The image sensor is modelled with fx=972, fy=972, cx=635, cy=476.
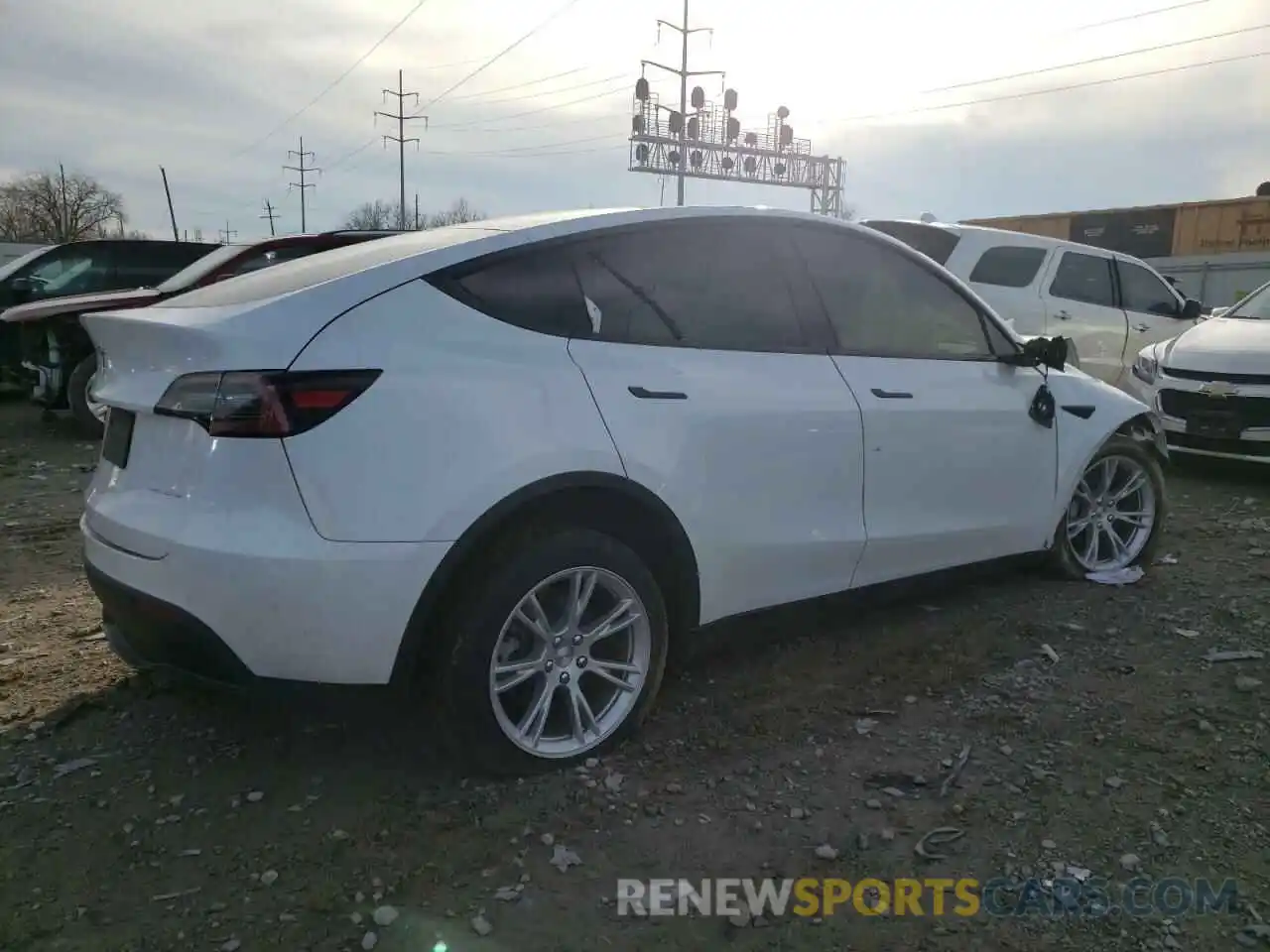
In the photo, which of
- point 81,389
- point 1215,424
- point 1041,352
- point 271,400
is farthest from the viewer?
point 81,389

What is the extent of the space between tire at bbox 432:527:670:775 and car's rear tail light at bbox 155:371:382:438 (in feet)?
1.92

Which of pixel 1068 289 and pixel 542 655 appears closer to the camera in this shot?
pixel 542 655

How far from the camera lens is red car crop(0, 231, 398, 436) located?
26.5ft

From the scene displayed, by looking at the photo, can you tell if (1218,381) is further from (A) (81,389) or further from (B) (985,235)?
(A) (81,389)

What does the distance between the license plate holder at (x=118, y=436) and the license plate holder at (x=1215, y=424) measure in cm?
704

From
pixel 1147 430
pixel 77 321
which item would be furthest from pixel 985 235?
pixel 77 321

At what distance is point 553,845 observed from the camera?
8.25 ft

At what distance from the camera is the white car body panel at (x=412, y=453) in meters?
2.39

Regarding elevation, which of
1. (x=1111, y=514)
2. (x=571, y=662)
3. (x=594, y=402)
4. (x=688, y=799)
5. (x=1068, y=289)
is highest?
(x=1068, y=289)

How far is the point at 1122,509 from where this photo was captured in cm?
478

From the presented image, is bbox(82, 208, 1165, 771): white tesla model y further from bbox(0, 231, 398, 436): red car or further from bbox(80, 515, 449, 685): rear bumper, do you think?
bbox(0, 231, 398, 436): red car

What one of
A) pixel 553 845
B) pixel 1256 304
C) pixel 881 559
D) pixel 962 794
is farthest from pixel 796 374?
pixel 1256 304

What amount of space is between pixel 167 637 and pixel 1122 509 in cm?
427

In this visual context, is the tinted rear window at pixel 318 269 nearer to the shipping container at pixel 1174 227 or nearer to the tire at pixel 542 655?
the tire at pixel 542 655
